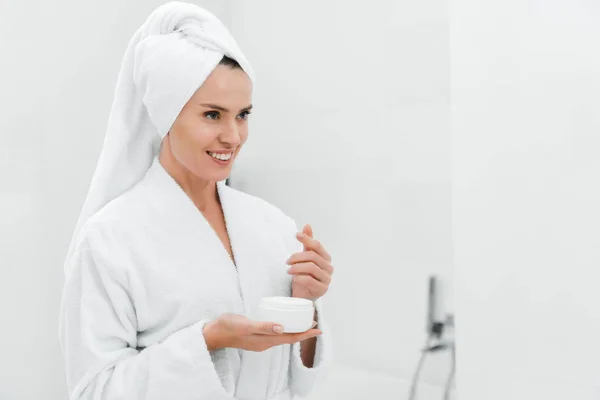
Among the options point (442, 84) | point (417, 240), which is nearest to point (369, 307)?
point (417, 240)

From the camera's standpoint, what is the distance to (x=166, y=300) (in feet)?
3.26

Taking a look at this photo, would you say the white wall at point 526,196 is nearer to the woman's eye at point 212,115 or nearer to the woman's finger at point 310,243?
the woman's finger at point 310,243

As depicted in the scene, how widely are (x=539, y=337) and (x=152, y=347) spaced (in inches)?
37.0

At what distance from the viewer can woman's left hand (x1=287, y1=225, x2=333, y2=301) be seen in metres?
1.06

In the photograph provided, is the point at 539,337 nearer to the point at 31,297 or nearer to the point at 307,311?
the point at 307,311

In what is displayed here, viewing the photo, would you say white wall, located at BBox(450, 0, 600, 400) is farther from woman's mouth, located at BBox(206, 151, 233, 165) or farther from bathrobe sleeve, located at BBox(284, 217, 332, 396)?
woman's mouth, located at BBox(206, 151, 233, 165)

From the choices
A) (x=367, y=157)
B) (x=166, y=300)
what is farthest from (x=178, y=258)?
(x=367, y=157)

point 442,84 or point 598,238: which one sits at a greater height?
point 442,84

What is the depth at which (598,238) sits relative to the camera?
53.7 inches

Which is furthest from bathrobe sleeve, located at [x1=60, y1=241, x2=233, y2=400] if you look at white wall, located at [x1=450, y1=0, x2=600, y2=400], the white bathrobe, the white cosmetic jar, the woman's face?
white wall, located at [x1=450, y1=0, x2=600, y2=400]

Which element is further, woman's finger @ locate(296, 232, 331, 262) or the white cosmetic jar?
woman's finger @ locate(296, 232, 331, 262)

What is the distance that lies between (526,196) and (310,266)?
672 millimetres

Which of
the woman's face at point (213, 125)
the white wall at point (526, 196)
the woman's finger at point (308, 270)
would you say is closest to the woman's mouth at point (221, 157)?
the woman's face at point (213, 125)

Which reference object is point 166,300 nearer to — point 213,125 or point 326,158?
point 213,125
